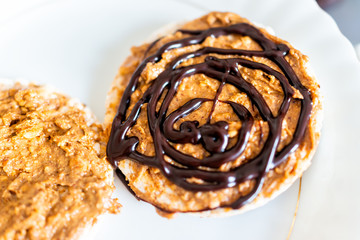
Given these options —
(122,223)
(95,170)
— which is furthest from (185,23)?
(122,223)

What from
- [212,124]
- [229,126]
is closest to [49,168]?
[212,124]

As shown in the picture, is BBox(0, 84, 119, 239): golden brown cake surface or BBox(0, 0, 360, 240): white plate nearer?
BBox(0, 84, 119, 239): golden brown cake surface

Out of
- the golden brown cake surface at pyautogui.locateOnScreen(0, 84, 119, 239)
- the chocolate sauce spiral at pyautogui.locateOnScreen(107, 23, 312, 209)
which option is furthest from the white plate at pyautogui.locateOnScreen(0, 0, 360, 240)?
the chocolate sauce spiral at pyautogui.locateOnScreen(107, 23, 312, 209)

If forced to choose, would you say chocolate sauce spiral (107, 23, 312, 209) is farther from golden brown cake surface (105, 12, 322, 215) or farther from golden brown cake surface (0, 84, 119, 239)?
golden brown cake surface (0, 84, 119, 239)

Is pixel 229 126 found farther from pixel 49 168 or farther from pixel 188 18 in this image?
pixel 188 18

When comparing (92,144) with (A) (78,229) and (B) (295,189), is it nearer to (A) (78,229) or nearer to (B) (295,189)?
(A) (78,229)

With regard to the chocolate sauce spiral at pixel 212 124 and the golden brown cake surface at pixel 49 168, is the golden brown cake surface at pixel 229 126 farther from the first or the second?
the golden brown cake surface at pixel 49 168
